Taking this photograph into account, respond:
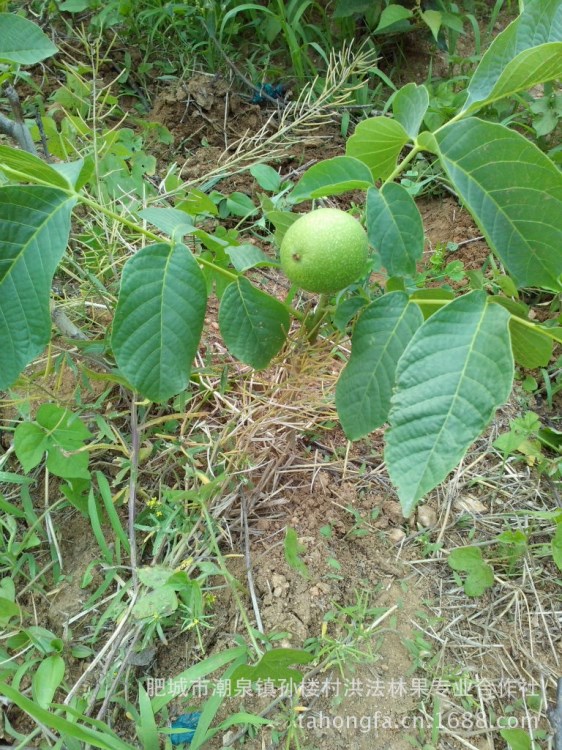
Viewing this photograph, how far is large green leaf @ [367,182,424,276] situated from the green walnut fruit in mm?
54

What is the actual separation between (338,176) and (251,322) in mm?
389

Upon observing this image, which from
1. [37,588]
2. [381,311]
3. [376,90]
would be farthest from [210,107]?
[37,588]

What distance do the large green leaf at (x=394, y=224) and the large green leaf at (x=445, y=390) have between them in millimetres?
212

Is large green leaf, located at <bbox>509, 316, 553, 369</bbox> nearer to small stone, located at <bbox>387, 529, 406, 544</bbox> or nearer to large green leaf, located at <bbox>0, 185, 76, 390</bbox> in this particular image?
small stone, located at <bbox>387, 529, 406, 544</bbox>

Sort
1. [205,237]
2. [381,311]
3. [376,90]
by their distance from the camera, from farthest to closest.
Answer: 1. [376,90]
2. [205,237]
3. [381,311]

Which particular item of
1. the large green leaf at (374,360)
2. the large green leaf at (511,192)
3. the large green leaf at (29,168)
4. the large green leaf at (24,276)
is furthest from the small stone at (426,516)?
the large green leaf at (29,168)

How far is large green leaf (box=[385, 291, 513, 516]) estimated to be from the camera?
3.24ft

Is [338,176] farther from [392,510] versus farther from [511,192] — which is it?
[392,510]

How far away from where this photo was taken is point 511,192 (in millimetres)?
1088

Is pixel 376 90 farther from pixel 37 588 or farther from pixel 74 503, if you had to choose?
pixel 37 588

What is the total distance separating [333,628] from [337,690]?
153 mm

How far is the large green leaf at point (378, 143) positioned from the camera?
4.11 feet

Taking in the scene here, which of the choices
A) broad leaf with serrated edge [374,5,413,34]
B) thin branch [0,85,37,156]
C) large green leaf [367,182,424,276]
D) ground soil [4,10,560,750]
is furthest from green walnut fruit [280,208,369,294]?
broad leaf with serrated edge [374,5,413,34]

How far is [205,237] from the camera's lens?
1.39 meters
